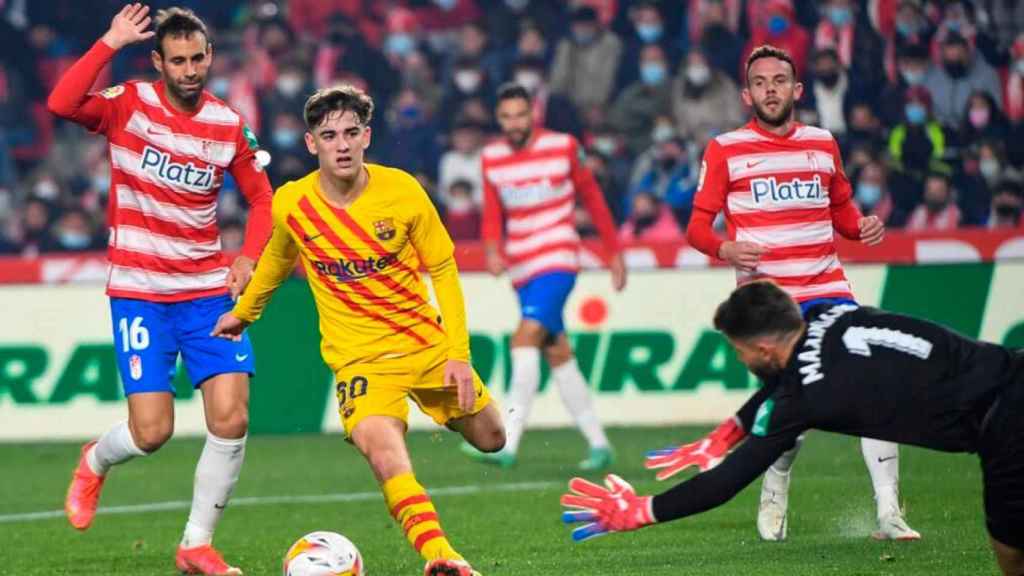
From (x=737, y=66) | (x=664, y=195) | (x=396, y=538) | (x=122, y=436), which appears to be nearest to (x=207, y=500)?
(x=122, y=436)

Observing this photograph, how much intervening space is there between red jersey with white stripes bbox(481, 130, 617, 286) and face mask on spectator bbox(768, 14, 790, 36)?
5240 millimetres

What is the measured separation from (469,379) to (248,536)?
2629mm

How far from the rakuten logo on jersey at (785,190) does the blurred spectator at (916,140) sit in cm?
788

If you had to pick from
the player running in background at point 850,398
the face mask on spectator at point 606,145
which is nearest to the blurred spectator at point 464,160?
the face mask on spectator at point 606,145

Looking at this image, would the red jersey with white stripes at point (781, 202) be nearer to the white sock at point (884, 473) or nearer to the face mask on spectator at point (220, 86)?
the white sock at point (884, 473)

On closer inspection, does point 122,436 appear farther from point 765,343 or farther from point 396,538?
point 765,343

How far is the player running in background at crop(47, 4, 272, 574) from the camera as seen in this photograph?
8.28 m

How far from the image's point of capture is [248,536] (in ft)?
31.2

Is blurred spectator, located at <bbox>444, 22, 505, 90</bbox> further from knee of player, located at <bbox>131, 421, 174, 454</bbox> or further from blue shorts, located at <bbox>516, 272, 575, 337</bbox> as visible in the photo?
knee of player, located at <bbox>131, 421, 174, 454</bbox>

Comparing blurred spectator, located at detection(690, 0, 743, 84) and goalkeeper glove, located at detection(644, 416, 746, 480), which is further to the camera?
blurred spectator, located at detection(690, 0, 743, 84)

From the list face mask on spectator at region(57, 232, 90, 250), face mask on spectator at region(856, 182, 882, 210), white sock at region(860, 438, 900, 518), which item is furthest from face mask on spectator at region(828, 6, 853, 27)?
white sock at region(860, 438, 900, 518)

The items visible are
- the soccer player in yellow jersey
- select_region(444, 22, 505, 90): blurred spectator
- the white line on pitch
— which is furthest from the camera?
select_region(444, 22, 505, 90): blurred spectator

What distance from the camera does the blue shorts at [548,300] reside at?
12.5 metres

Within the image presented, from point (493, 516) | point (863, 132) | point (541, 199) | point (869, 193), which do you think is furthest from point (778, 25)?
point (493, 516)
